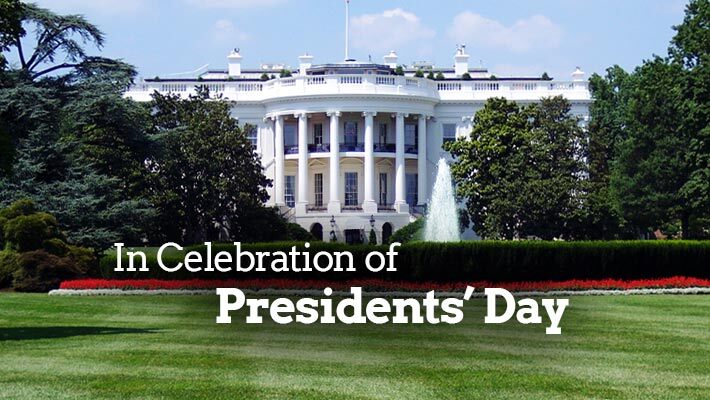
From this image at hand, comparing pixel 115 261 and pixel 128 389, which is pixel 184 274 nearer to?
pixel 115 261

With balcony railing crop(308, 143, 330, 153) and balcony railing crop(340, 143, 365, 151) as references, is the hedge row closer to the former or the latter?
balcony railing crop(340, 143, 365, 151)

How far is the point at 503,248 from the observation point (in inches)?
1437

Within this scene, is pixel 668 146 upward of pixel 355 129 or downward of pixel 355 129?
downward

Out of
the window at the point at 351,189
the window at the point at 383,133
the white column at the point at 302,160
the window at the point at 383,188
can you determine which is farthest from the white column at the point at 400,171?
the white column at the point at 302,160

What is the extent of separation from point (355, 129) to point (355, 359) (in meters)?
70.3

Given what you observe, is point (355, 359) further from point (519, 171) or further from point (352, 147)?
point (352, 147)

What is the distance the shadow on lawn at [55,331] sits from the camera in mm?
22453

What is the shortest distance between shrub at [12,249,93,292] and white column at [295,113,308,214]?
4542 centimetres

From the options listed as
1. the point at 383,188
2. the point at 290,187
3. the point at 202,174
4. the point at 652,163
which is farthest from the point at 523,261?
the point at 290,187

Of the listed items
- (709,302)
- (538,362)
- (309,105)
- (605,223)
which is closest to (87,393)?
(538,362)

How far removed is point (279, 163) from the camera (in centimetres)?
8662

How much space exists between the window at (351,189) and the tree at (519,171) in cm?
Result: 1315

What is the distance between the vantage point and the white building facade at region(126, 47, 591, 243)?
84.2m

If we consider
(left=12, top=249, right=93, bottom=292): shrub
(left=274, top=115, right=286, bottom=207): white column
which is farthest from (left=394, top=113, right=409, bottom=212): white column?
(left=12, top=249, right=93, bottom=292): shrub
